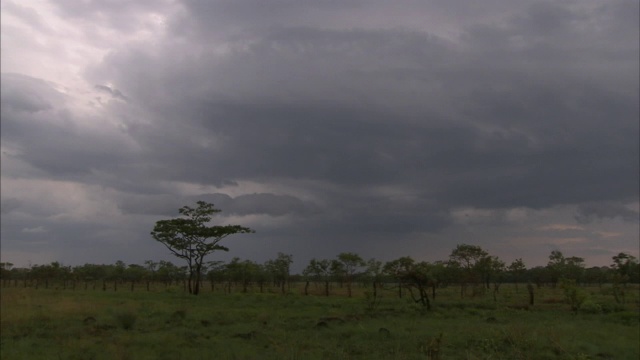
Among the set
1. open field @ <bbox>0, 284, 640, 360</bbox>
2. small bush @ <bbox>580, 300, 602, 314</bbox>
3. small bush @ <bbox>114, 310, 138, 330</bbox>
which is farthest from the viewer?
small bush @ <bbox>580, 300, 602, 314</bbox>

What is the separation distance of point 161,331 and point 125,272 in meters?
62.1

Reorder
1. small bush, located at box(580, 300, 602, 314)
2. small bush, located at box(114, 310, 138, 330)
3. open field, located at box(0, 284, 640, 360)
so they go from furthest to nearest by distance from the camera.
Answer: small bush, located at box(580, 300, 602, 314), small bush, located at box(114, 310, 138, 330), open field, located at box(0, 284, 640, 360)

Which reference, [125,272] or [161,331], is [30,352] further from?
[125,272]

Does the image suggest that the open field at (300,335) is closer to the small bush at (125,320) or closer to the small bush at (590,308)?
the small bush at (125,320)

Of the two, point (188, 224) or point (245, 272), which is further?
point (245, 272)

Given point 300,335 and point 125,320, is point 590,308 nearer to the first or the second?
point 300,335

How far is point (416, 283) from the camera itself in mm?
32281

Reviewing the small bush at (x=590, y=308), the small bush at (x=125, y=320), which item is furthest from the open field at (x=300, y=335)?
the small bush at (x=590, y=308)

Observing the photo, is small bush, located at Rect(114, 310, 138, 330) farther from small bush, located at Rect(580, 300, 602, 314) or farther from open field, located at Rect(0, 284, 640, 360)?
small bush, located at Rect(580, 300, 602, 314)

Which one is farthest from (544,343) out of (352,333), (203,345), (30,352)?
(30,352)

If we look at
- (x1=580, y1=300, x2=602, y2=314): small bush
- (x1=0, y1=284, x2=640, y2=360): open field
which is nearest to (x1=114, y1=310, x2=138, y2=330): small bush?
(x1=0, y1=284, x2=640, y2=360): open field

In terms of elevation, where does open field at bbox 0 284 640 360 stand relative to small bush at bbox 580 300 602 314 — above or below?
above

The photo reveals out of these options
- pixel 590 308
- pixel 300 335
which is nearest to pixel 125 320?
pixel 300 335

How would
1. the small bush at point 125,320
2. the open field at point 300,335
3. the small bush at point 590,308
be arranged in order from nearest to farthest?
the open field at point 300,335 → the small bush at point 125,320 → the small bush at point 590,308
